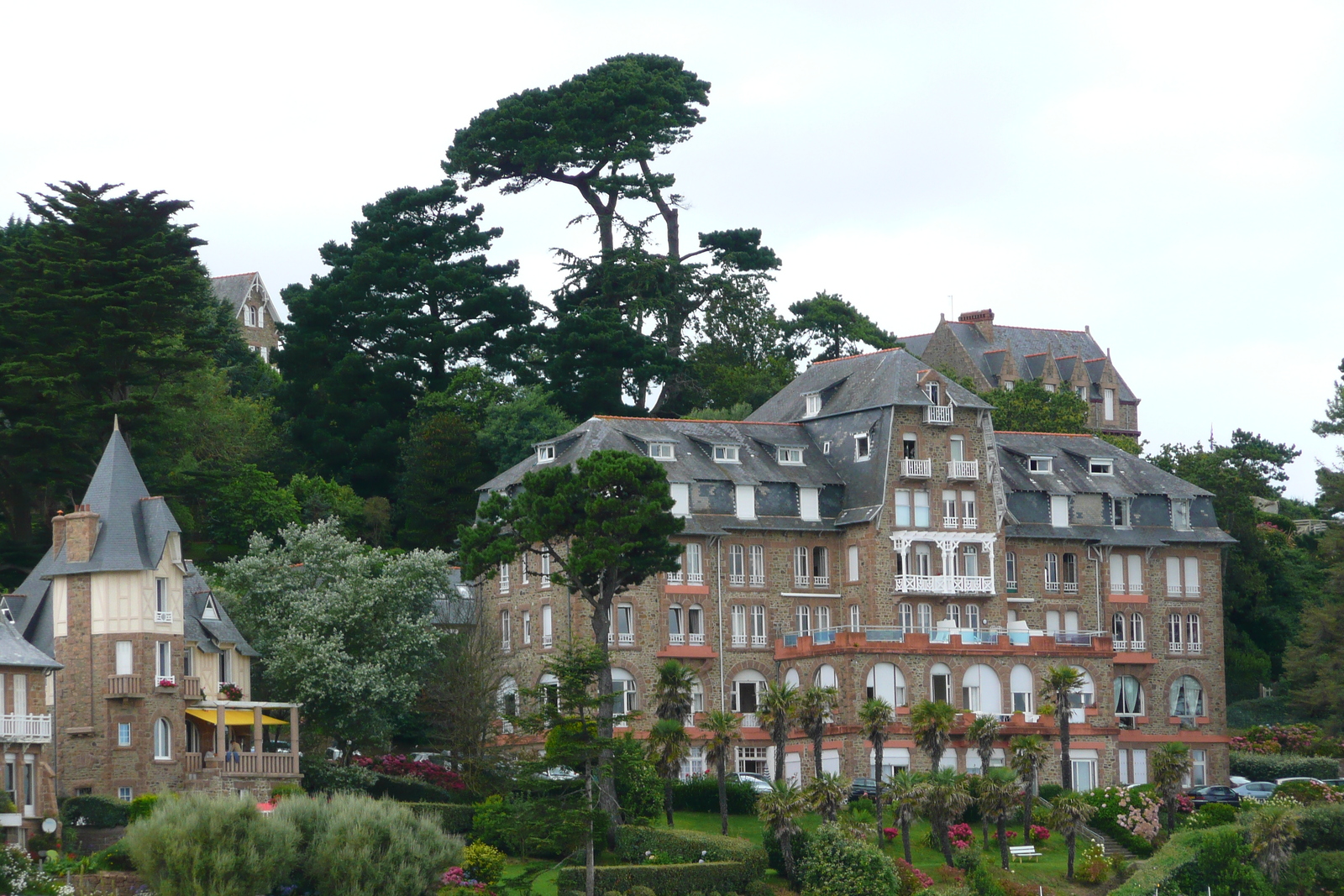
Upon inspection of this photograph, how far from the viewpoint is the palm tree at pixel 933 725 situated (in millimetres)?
73438

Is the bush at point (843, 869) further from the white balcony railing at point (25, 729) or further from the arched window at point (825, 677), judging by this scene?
the white balcony railing at point (25, 729)

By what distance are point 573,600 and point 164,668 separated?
19.3 meters

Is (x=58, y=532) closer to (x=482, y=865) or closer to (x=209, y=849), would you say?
(x=209, y=849)

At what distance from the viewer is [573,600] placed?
82.8 m

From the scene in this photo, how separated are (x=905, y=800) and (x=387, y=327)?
1649 inches

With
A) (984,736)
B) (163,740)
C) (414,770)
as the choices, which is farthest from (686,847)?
(163,740)

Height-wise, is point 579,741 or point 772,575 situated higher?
point 772,575

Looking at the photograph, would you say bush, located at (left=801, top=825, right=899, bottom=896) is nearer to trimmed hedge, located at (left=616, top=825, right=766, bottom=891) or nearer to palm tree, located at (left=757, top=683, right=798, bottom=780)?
trimmed hedge, located at (left=616, top=825, right=766, bottom=891)

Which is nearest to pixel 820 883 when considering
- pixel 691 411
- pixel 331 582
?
pixel 331 582

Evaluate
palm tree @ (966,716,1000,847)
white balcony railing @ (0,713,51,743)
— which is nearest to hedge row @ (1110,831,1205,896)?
palm tree @ (966,716,1000,847)

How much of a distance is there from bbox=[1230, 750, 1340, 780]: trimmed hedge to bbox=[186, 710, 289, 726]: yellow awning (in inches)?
1601

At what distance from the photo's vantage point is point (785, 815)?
65.6m

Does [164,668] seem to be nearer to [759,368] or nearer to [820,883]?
[820,883]

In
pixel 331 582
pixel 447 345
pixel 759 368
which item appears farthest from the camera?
pixel 759 368
